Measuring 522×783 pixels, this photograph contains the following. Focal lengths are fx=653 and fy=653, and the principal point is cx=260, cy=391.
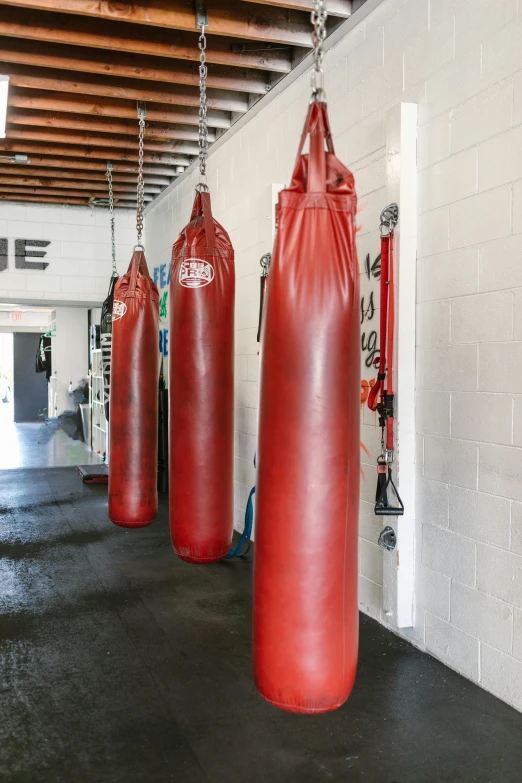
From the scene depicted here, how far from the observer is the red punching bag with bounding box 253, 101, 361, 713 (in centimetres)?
148

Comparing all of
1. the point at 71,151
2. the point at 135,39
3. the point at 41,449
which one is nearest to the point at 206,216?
the point at 135,39

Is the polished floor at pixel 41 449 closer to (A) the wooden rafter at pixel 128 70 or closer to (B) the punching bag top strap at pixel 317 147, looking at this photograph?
(A) the wooden rafter at pixel 128 70

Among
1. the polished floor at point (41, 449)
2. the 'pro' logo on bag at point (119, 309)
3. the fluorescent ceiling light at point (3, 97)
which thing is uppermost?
the fluorescent ceiling light at point (3, 97)

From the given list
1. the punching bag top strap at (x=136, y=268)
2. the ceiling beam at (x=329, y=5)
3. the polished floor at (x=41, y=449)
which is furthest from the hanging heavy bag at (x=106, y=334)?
the ceiling beam at (x=329, y=5)

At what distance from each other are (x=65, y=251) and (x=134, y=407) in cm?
481

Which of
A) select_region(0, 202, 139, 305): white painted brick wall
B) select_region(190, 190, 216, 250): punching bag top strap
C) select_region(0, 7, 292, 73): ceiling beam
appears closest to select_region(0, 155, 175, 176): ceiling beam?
select_region(0, 202, 139, 305): white painted brick wall

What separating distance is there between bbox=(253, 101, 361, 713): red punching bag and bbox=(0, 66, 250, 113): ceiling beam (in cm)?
311

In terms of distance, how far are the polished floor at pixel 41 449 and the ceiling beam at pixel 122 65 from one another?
5269mm

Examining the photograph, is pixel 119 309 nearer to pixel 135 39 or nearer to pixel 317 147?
pixel 135 39

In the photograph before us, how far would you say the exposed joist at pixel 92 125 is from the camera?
474 centimetres

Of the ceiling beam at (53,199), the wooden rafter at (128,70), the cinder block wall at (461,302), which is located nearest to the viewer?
the cinder block wall at (461,302)

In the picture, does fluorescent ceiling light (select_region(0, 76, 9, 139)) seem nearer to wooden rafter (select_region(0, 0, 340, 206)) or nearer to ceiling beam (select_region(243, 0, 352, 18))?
wooden rafter (select_region(0, 0, 340, 206))

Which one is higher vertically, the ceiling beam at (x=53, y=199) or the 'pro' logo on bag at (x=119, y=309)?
the ceiling beam at (x=53, y=199)

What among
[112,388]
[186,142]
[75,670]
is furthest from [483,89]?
[186,142]
